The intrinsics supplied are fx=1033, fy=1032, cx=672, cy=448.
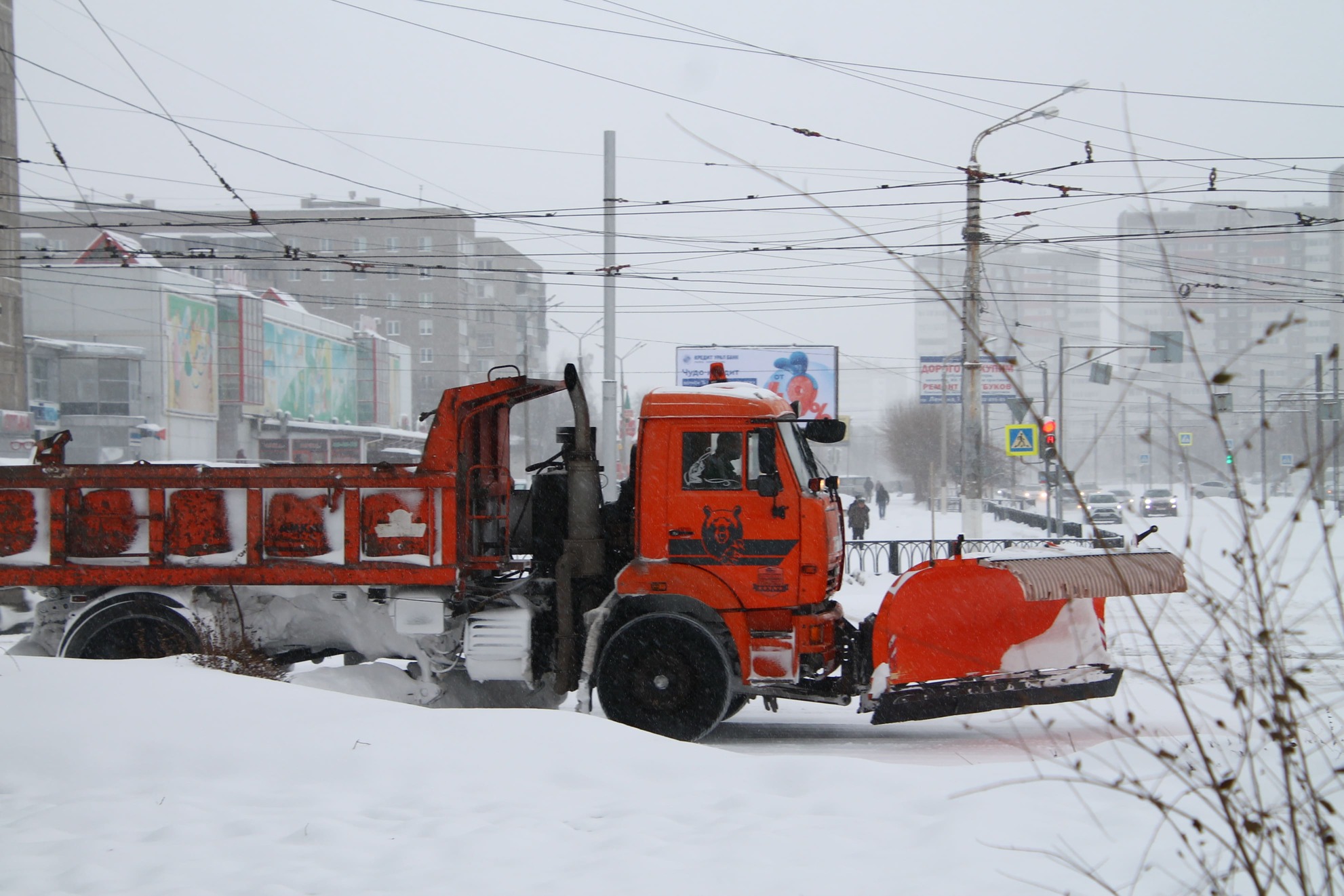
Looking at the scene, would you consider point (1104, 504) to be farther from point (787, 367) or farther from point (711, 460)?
point (711, 460)

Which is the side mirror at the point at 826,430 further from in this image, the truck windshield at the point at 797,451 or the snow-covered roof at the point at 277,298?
the snow-covered roof at the point at 277,298

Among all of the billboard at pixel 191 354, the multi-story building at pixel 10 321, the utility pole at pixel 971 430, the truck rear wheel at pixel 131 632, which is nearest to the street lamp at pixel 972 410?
the utility pole at pixel 971 430

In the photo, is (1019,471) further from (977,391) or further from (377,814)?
(377,814)

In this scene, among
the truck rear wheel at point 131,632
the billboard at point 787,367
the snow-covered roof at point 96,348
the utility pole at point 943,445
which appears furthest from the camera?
the snow-covered roof at point 96,348

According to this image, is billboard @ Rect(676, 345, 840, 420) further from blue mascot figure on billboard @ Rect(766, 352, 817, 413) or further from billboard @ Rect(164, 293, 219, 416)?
billboard @ Rect(164, 293, 219, 416)

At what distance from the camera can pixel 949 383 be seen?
35688mm

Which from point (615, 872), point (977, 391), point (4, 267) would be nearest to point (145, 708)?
point (615, 872)

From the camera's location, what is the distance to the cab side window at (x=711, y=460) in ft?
24.5

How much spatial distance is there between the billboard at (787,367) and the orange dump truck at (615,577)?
17700mm

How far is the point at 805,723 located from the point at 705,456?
264 cm

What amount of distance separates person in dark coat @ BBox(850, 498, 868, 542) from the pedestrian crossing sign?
3398 millimetres

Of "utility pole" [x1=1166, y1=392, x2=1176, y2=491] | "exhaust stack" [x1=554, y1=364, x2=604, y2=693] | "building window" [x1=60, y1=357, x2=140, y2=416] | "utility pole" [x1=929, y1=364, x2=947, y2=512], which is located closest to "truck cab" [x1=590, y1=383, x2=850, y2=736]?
"exhaust stack" [x1=554, y1=364, x2=604, y2=693]

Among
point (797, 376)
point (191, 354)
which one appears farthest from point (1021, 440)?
point (191, 354)

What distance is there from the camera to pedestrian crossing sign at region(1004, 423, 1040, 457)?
19.0 metres
